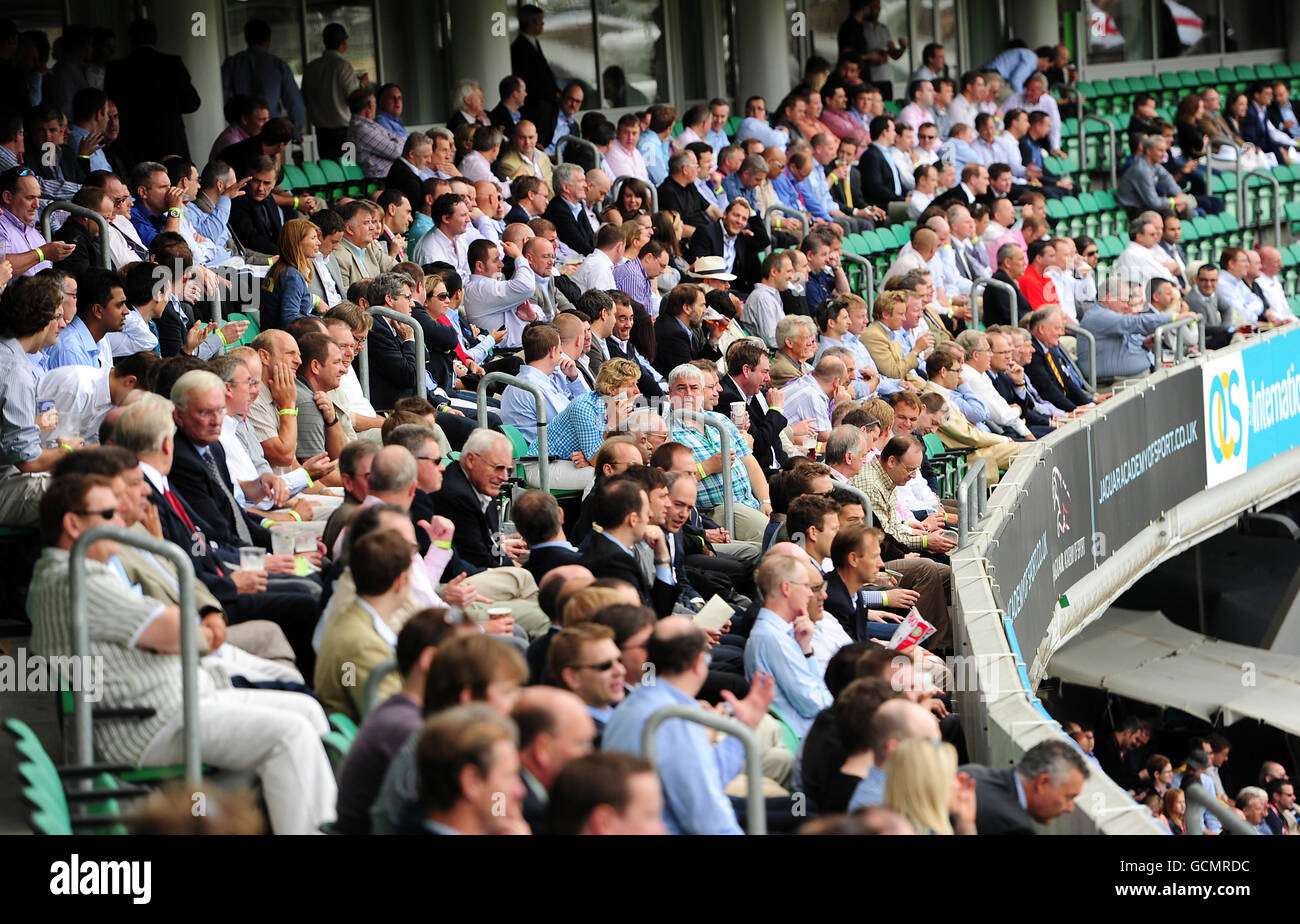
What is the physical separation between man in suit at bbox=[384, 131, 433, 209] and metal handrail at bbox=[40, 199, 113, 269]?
330 centimetres

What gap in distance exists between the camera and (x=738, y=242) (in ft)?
45.4

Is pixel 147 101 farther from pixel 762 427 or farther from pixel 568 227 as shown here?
pixel 762 427

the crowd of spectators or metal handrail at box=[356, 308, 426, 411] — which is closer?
the crowd of spectators

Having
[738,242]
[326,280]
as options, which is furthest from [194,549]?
[738,242]

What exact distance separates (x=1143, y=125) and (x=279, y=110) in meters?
10.2

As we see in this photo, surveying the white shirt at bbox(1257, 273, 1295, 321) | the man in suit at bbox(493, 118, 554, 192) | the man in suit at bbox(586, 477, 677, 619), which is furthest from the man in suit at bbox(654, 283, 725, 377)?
the white shirt at bbox(1257, 273, 1295, 321)

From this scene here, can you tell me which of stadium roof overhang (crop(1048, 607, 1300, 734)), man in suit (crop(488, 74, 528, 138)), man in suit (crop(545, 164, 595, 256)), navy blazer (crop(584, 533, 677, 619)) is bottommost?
stadium roof overhang (crop(1048, 607, 1300, 734))

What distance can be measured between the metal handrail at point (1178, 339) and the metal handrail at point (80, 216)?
7.66m

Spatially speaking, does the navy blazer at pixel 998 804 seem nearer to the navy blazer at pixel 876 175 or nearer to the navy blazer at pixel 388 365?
the navy blazer at pixel 388 365

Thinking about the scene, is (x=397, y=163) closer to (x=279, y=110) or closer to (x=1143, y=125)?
(x=279, y=110)

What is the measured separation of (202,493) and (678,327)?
4899 mm

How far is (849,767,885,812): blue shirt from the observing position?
5.12 metres

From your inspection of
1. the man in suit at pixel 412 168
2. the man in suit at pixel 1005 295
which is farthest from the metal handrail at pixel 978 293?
the man in suit at pixel 412 168

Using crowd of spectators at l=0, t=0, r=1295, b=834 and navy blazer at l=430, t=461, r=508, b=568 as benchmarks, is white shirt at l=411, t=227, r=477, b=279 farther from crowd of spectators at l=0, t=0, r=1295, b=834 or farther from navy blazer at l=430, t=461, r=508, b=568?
navy blazer at l=430, t=461, r=508, b=568
